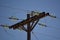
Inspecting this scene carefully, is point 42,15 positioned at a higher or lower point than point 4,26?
higher

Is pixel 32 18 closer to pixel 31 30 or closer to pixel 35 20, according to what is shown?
pixel 35 20

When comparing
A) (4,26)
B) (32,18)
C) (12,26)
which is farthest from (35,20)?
(4,26)

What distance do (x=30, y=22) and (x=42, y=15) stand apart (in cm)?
138

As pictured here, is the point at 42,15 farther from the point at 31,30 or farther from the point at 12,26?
the point at 12,26

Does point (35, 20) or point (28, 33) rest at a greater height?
point (35, 20)

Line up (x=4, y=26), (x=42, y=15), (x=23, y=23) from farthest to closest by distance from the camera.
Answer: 1. (x=4, y=26)
2. (x=23, y=23)
3. (x=42, y=15)

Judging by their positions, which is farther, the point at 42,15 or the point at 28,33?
the point at 28,33

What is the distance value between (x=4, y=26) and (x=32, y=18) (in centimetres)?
306

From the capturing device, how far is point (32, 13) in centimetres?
1216

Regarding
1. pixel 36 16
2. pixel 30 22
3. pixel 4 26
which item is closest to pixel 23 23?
pixel 30 22

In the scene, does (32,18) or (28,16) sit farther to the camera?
(28,16)

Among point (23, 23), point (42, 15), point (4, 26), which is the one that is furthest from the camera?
point (4, 26)

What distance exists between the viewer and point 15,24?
41.1 ft

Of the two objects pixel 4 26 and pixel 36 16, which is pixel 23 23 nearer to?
pixel 36 16
